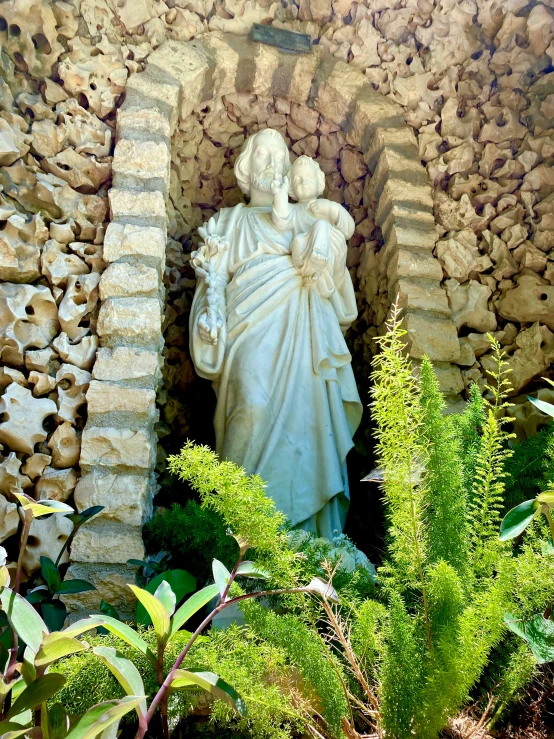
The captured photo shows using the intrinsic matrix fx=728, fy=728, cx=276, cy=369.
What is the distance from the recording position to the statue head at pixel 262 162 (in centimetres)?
322

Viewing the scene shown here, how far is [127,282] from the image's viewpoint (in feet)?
8.52

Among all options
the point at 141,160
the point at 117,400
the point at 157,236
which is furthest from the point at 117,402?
the point at 141,160

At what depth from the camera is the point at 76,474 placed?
230cm

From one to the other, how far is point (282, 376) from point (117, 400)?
58 centimetres

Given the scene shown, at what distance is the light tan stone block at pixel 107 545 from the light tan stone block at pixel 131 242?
1.02m

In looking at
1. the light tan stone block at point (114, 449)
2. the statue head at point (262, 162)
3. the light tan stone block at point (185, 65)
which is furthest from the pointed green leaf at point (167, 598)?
the light tan stone block at point (185, 65)

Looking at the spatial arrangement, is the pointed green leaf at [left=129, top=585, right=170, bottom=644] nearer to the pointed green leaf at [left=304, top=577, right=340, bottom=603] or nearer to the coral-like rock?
the pointed green leaf at [left=304, top=577, right=340, bottom=603]

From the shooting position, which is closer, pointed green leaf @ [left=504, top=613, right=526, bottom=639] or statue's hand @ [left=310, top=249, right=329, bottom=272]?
pointed green leaf @ [left=504, top=613, right=526, bottom=639]

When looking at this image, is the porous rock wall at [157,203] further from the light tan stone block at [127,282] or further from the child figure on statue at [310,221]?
the child figure on statue at [310,221]

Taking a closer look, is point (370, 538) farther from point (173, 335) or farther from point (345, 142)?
point (345, 142)

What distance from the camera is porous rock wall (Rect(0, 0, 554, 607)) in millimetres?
2303

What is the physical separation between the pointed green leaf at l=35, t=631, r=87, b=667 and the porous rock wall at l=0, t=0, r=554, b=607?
53.4 inches

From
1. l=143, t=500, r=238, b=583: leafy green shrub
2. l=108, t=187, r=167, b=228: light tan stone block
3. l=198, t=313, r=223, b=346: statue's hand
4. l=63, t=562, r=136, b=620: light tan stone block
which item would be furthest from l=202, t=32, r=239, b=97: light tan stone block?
l=63, t=562, r=136, b=620: light tan stone block

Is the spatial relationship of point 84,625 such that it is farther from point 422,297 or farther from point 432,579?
point 422,297
